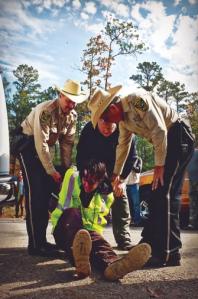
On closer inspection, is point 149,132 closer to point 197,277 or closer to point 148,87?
point 197,277

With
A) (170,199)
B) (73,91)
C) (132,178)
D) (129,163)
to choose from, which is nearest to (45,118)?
(73,91)

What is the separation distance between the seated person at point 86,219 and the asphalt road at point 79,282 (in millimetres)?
112

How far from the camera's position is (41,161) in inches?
126

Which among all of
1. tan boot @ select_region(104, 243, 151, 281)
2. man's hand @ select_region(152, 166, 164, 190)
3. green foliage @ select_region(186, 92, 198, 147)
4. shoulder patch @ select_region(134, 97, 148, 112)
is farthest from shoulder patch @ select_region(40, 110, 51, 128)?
green foliage @ select_region(186, 92, 198, 147)

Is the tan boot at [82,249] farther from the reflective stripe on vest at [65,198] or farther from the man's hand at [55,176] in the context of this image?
the man's hand at [55,176]

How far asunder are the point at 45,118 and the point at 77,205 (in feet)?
3.04

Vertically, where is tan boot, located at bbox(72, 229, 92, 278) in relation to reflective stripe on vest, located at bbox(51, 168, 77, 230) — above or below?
below

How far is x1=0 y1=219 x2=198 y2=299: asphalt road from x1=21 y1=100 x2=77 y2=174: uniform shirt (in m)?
0.91

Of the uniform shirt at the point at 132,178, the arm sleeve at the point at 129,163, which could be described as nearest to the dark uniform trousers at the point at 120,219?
the arm sleeve at the point at 129,163

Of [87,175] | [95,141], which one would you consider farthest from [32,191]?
[95,141]

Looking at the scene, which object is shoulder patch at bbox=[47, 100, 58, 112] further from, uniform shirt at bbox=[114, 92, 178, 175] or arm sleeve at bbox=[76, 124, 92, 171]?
uniform shirt at bbox=[114, 92, 178, 175]

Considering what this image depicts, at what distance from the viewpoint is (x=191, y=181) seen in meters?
5.75

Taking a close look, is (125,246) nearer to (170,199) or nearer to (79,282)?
(170,199)

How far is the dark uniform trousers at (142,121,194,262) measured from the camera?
2846 mm
